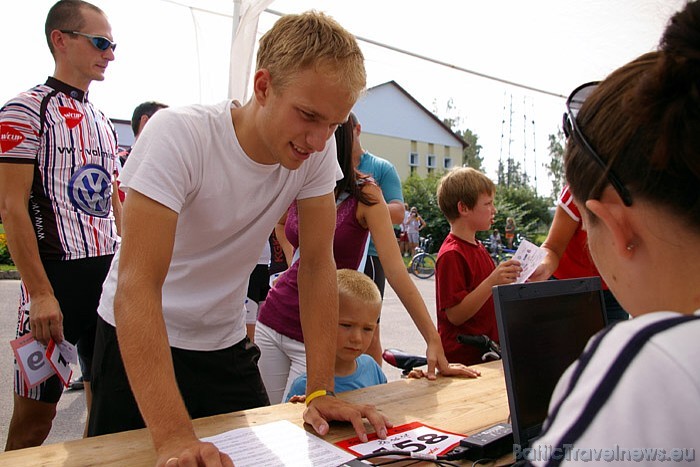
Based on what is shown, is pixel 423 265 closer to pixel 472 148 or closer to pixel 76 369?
pixel 76 369

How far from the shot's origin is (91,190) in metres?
2.32

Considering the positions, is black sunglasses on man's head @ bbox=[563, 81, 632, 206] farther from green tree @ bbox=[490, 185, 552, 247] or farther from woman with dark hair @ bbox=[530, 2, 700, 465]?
green tree @ bbox=[490, 185, 552, 247]

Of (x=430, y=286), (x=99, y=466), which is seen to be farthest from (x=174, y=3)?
(x=430, y=286)

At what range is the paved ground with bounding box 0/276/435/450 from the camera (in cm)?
336

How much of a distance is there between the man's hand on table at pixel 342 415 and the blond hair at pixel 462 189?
1521mm

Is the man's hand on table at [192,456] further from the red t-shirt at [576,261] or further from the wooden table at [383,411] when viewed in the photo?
the red t-shirt at [576,261]

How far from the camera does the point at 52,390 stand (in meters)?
2.04

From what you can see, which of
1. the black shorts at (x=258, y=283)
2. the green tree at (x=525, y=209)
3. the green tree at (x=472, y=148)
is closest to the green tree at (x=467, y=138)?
the green tree at (x=472, y=148)

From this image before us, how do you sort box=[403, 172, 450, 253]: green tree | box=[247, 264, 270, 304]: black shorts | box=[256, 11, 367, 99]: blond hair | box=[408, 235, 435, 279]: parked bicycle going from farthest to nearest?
1. box=[403, 172, 450, 253]: green tree
2. box=[408, 235, 435, 279]: parked bicycle
3. box=[247, 264, 270, 304]: black shorts
4. box=[256, 11, 367, 99]: blond hair

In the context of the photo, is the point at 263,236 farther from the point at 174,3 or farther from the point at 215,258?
the point at 174,3

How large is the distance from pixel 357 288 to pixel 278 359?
45cm

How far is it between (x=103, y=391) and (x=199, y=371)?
0.85 ft

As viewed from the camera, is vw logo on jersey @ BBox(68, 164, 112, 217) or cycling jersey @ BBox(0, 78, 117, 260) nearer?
cycling jersey @ BBox(0, 78, 117, 260)

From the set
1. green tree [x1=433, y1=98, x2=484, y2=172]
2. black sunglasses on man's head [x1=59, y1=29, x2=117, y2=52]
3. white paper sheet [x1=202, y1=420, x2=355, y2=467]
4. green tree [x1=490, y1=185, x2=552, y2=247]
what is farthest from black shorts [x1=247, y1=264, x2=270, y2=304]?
green tree [x1=433, y1=98, x2=484, y2=172]
